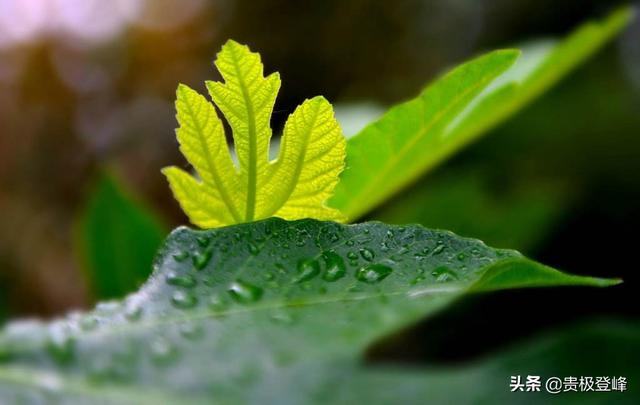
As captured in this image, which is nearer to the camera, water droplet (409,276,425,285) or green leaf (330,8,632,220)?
water droplet (409,276,425,285)

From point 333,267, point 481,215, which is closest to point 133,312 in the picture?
point 333,267

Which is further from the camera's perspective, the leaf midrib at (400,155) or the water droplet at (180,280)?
the leaf midrib at (400,155)

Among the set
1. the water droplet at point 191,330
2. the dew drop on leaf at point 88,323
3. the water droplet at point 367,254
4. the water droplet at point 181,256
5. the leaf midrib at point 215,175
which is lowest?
the water droplet at point 191,330

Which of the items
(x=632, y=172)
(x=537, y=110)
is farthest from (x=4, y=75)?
(x=632, y=172)

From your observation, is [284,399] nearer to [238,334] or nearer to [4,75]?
[238,334]

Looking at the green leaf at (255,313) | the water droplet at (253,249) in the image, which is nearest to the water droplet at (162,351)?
the green leaf at (255,313)

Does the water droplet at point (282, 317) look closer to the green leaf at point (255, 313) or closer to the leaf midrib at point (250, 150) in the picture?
the green leaf at point (255, 313)

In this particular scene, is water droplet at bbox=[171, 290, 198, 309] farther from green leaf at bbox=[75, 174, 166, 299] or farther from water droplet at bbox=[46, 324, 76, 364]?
green leaf at bbox=[75, 174, 166, 299]

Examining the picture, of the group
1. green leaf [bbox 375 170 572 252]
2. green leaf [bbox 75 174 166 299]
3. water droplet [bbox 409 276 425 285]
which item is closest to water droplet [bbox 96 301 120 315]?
water droplet [bbox 409 276 425 285]
